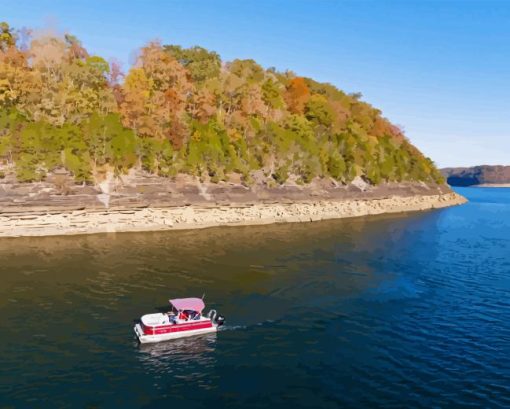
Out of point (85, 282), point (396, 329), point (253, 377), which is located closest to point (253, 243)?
point (85, 282)

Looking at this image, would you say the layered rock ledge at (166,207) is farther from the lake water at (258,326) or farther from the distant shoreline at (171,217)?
the lake water at (258,326)

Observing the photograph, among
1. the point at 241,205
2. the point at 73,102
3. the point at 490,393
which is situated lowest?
the point at 490,393

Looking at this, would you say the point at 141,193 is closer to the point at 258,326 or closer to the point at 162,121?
the point at 162,121

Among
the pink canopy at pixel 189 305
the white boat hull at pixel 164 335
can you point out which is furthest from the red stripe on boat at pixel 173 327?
the pink canopy at pixel 189 305

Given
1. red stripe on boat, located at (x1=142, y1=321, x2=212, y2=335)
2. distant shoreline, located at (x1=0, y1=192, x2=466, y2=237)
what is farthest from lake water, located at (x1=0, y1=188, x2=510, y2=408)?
distant shoreline, located at (x1=0, y1=192, x2=466, y2=237)

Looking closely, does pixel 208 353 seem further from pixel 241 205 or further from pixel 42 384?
pixel 241 205

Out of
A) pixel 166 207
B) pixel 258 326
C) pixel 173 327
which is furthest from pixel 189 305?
pixel 166 207
